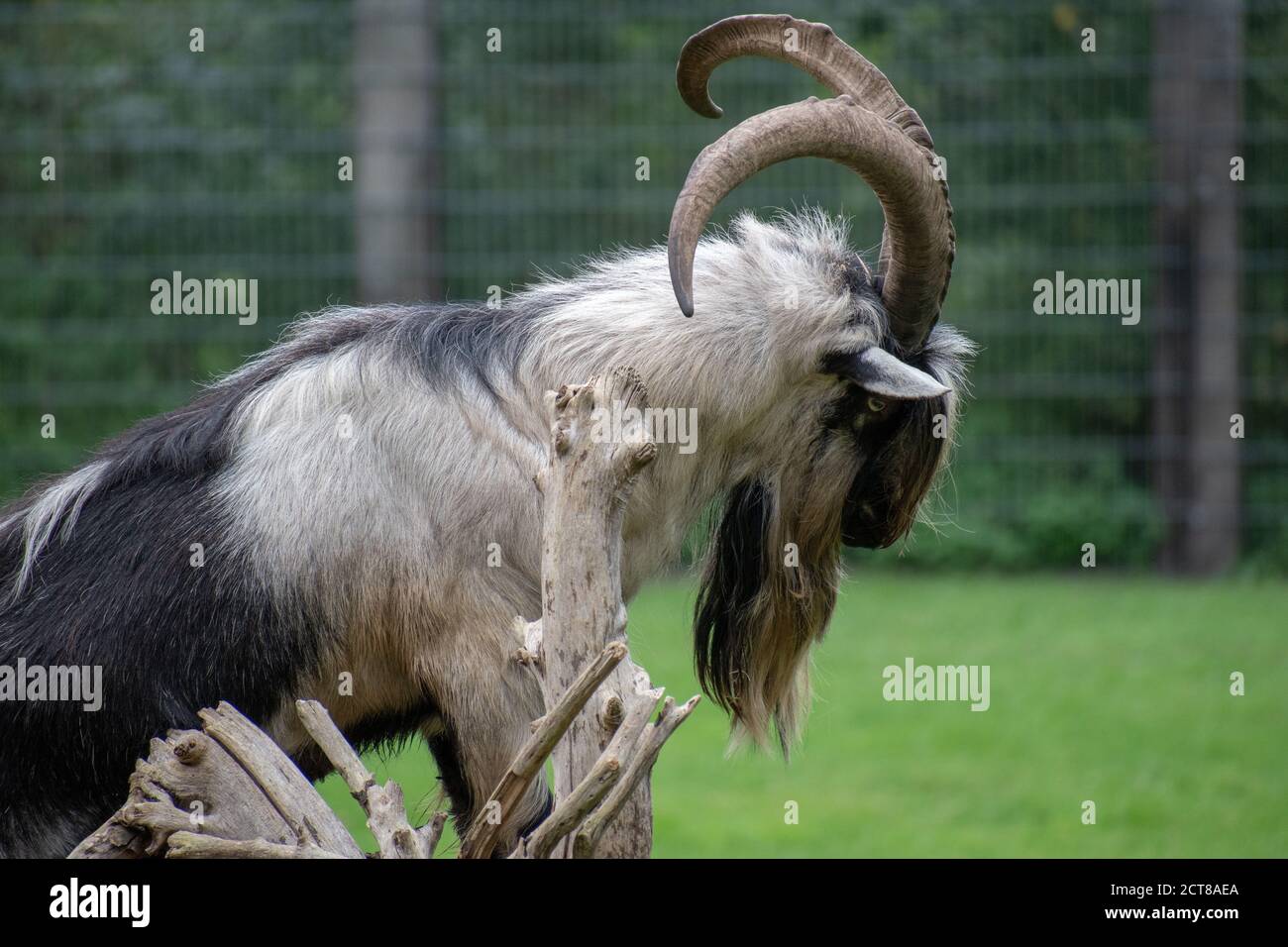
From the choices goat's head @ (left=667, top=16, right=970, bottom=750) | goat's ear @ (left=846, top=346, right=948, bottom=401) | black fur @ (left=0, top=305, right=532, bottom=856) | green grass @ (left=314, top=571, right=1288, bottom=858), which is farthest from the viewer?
green grass @ (left=314, top=571, right=1288, bottom=858)

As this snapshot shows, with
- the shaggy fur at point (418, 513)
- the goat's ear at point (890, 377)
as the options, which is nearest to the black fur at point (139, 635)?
the shaggy fur at point (418, 513)

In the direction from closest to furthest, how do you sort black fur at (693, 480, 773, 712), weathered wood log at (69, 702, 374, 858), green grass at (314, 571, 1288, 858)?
1. weathered wood log at (69, 702, 374, 858)
2. black fur at (693, 480, 773, 712)
3. green grass at (314, 571, 1288, 858)

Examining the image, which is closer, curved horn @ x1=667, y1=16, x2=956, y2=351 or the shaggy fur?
the shaggy fur

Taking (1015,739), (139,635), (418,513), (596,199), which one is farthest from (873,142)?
(596,199)

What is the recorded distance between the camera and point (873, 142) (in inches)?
176

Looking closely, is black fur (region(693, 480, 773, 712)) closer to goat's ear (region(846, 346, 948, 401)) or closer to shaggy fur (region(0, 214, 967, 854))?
shaggy fur (region(0, 214, 967, 854))

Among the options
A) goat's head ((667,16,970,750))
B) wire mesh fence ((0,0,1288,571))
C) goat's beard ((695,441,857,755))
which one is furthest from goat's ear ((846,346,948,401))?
wire mesh fence ((0,0,1288,571))

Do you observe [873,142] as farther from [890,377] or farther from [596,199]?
[596,199]

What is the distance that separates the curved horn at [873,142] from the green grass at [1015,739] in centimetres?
213

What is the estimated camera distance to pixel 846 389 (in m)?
4.69

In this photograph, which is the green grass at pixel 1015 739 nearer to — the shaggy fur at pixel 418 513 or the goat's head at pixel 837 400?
the goat's head at pixel 837 400

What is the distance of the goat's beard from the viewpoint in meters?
4.77

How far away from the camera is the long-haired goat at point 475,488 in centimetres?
418

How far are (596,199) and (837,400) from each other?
7.25 meters
